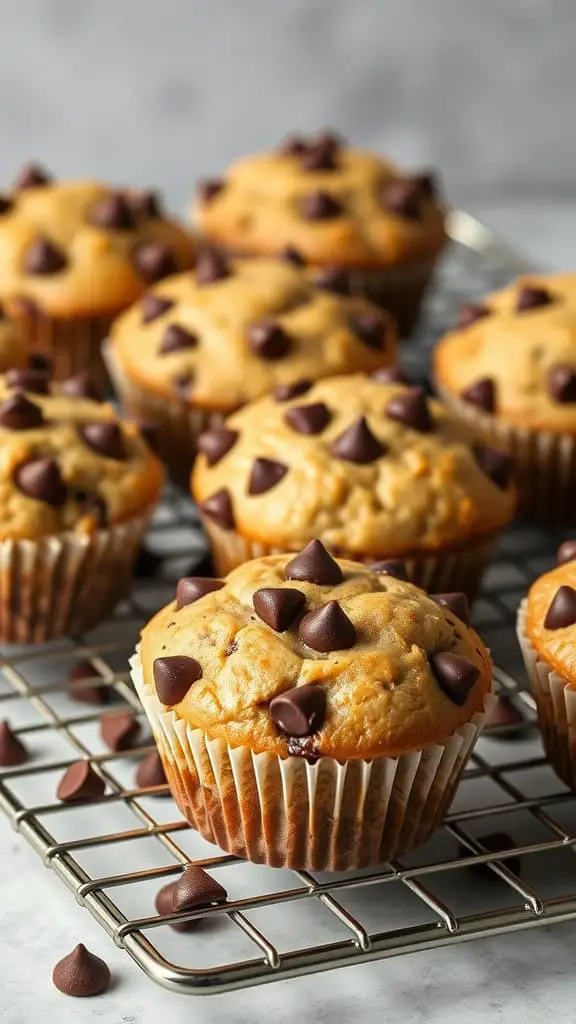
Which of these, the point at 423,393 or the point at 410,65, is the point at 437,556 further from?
the point at 410,65

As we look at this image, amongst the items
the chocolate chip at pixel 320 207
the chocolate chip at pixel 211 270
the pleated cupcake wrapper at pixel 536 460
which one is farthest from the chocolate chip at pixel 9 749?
the chocolate chip at pixel 320 207

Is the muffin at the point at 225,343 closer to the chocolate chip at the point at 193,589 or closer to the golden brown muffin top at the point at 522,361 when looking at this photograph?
the golden brown muffin top at the point at 522,361

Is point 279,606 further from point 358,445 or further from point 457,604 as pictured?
point 358,445

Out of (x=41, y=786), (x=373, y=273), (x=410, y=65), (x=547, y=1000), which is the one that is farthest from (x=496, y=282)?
(x=547, y=1000)

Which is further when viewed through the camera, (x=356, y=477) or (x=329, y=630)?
(x=356, y=477)

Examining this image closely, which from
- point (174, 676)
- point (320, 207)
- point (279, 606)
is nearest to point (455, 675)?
point (279, 606)
